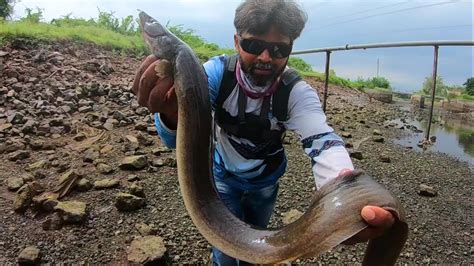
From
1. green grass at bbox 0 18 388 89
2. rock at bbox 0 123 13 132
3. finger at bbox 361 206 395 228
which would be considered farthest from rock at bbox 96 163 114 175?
green grass at bbox 0 18 388 89

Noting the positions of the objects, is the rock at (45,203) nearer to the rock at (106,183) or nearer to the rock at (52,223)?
the rock at (52,223)

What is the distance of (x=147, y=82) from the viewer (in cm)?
218

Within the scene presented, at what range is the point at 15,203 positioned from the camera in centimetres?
418

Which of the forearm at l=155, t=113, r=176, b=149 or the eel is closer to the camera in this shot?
the eel

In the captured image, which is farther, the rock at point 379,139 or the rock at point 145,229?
the rock at point 379,139

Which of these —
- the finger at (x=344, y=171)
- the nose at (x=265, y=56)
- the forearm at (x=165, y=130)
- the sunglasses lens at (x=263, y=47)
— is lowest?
the finger at (x=344, y=171)

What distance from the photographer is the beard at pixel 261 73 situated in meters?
2.28

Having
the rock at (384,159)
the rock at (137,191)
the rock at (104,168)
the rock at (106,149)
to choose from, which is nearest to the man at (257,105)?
the rock at (137,191)

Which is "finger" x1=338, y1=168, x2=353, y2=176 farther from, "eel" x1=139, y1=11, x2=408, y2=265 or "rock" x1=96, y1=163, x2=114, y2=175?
"rock" x1=96, y1=163, x2=114, y2=175

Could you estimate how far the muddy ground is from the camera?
3.89 m

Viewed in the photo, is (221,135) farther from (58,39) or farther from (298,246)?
(58,39)

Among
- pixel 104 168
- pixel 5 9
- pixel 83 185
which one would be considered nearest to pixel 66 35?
pixel 5 9

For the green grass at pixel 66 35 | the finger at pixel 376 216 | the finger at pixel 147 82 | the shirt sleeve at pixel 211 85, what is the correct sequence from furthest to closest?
1. the green grass at pixel 66 35
2. the shirt sleeve at pixel 211 85
3. the finger at pixel 147 82
4. the finger at pixel 376 216

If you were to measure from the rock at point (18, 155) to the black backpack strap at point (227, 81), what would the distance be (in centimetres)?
372
